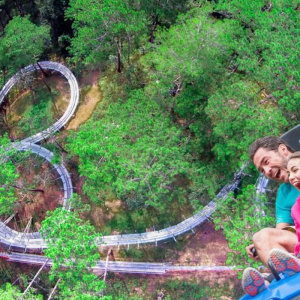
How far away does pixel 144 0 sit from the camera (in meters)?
22.0

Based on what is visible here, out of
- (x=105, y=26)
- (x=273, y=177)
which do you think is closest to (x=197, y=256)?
(x=273, y=177)

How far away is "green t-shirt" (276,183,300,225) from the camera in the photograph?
9711mm

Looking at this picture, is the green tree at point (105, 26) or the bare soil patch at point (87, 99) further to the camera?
the bare soil patch at point (87, 99)

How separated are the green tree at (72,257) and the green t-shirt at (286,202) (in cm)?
918

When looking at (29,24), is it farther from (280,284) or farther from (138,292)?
(280,284)

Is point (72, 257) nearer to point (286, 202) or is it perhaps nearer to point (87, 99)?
point (286, 202)

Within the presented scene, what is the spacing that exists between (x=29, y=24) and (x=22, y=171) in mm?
10737

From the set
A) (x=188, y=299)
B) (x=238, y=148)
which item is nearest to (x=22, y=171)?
(x=188, y=299)

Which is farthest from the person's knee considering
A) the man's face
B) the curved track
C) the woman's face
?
the curved track

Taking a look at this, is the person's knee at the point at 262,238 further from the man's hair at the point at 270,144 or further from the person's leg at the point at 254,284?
the man's hair at the point at 270,144

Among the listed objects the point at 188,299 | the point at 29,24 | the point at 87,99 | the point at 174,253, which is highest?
the point at 29,24

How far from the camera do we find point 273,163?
9000mm

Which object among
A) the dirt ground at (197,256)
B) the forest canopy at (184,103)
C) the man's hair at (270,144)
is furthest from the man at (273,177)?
the dirt ground at (197,256)

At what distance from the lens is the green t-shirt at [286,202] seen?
9711 millimetres
